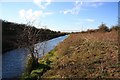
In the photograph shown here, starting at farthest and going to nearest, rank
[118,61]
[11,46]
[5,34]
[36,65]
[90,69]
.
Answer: [5,34]
[11,46]
[36,65]
[118,61]
[90,69]

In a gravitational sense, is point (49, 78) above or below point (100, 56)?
below

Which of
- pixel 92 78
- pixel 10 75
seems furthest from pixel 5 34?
pixel 92 78

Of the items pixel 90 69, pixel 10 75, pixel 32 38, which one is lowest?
pixel 10 75

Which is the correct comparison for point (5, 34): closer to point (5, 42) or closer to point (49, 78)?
point (5, 42)

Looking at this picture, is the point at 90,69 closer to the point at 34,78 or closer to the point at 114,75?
the point at 114,75

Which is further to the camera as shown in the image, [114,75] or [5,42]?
[5,42]

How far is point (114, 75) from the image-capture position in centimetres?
1694

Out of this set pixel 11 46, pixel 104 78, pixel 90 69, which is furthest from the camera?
pixel 11 46

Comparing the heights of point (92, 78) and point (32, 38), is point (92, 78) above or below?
below

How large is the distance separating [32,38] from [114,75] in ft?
65.7

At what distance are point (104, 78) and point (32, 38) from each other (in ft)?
66.7

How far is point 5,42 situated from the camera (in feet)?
233

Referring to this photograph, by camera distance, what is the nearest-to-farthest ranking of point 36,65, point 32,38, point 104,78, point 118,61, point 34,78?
1. point 104,78
2. point 118,61
3. point 34,78
4. point 36,65
5. point 32,38

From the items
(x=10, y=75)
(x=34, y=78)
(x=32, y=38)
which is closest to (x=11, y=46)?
(x=32, y=38)
